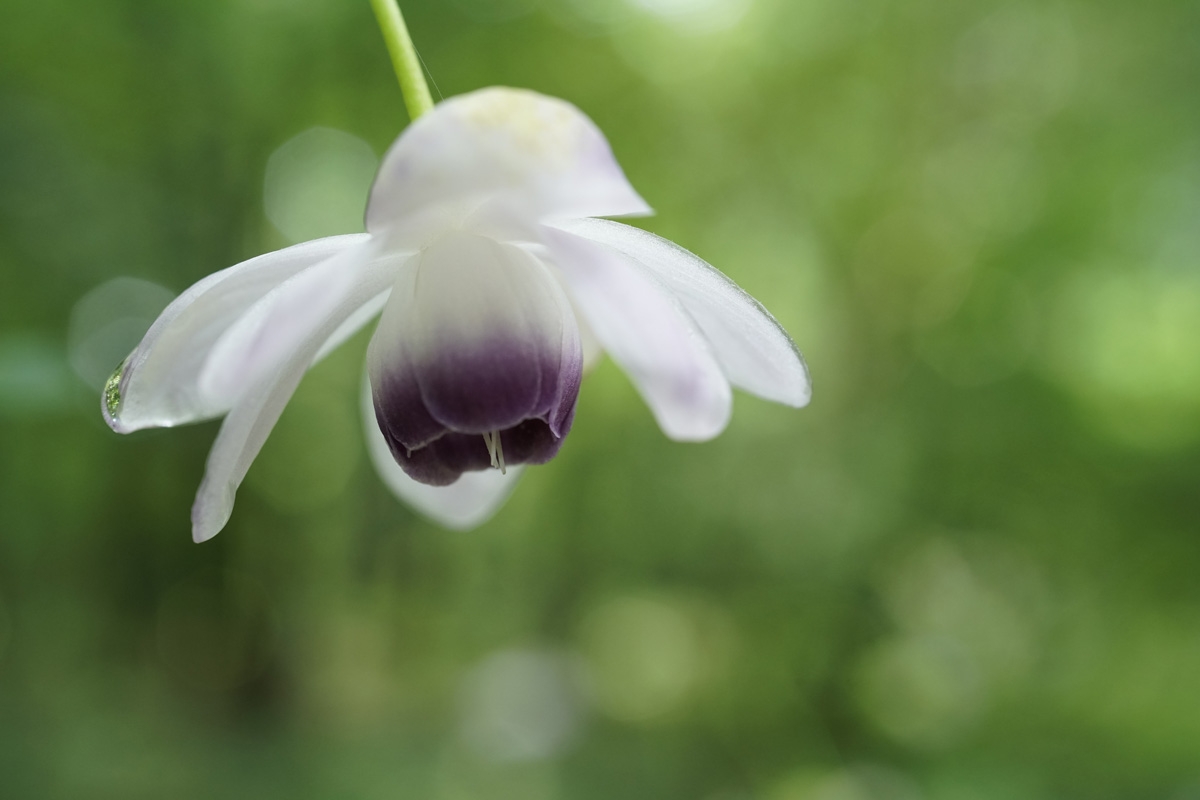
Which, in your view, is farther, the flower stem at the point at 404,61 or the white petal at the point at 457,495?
the white petal at the point at 457,495

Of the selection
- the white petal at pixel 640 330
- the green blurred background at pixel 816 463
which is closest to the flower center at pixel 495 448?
the white petal at pixel 640 330

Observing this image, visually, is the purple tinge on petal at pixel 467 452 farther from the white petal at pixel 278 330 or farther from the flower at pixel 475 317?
the white petal at pixel 278 330

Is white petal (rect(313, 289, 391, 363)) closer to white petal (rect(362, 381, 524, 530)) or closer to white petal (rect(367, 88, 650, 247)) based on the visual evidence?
white petal (rect(362, 381, 524, 530))

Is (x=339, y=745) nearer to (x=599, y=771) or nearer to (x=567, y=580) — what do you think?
(x=599, y=771)

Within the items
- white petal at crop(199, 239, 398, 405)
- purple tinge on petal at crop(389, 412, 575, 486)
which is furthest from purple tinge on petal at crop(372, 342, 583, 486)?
white petal at crop(199, 239, 398, 405)

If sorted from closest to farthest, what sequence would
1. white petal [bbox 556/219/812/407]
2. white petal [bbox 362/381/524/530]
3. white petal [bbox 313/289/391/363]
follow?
white petal [bbox 556/219/812/407], white petal [bbox 313/289/391/363], white petal [bbox 362/381/524/530]

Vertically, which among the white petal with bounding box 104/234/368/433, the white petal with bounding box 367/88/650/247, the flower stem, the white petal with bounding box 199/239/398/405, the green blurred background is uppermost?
the green blurred background

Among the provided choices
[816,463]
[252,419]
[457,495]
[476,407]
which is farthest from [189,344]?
[816,463]
